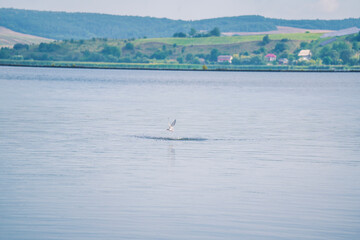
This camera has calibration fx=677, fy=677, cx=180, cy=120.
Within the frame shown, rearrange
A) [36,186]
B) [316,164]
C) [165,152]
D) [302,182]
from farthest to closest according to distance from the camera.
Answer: [165,152]
[316,164]
[302,182]
[36,186]

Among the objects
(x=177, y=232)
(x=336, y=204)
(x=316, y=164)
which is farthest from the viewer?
(x=316, y=164)

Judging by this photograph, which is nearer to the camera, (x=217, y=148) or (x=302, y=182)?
(x=302, y=182)

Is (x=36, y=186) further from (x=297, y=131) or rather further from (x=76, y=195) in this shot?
(x=297, y=131)

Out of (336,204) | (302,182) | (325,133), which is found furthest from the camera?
(325,133)

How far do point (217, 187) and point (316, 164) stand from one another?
22.5 feet

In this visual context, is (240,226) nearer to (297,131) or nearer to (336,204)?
(336,204)

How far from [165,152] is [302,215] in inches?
485

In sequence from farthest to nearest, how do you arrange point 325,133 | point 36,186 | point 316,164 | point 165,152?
point 325,133 → point 165,152 → point 316,164 → point 36,186

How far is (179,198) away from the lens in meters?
19.4

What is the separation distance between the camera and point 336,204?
19.1 metres

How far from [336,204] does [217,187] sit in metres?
3.85

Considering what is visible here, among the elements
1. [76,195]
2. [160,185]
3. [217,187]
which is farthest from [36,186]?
[217,187]

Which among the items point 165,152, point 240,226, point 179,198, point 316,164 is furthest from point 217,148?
point 240,226

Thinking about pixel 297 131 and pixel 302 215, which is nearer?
pixel 302 215
